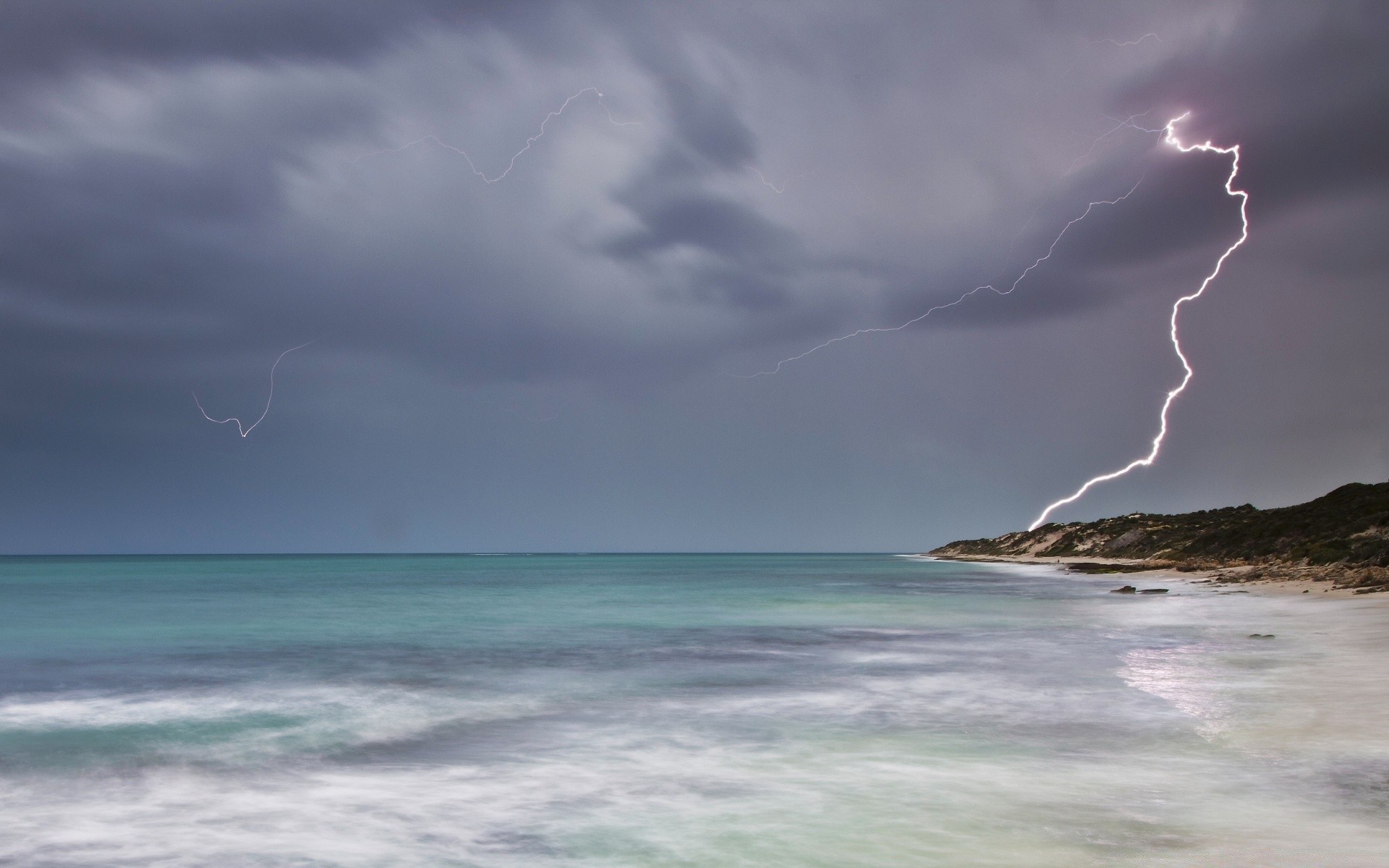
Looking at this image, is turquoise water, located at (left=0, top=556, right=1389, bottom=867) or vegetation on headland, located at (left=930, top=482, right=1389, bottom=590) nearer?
turquoise water, located at (left=0, top=556, right=1389, bottom=867)

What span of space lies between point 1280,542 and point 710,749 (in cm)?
5393

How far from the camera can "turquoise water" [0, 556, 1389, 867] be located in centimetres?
668

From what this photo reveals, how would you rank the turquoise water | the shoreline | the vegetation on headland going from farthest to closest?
1. the vegetation on headland
2. the shoreline
3. the turquoise water

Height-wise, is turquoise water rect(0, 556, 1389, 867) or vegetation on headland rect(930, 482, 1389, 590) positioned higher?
vegetation on headland rect(930, 482, 1389, 590)

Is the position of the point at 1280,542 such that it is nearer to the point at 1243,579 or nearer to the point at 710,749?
the point at 1243,579

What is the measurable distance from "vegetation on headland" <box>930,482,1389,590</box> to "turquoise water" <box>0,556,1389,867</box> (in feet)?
58.5

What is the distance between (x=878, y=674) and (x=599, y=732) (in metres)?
6.54

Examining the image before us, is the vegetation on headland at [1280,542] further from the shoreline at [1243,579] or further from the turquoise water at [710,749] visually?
the turquoise water at [710,749]

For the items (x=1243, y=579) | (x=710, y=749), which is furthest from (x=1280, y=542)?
(x=710, y=749)

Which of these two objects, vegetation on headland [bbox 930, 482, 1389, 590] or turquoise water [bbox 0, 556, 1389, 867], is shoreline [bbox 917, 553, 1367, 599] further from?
turquoise water [bbox 0, 556, 1389, 867]

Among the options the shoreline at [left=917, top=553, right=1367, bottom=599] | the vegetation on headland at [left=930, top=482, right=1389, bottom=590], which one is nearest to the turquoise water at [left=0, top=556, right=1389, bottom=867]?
the shoreline at [left=917, top=553, right=1367, bottom=599]

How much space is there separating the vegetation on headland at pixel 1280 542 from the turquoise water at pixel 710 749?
17831 millimetres

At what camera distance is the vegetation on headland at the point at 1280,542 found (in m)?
38.6

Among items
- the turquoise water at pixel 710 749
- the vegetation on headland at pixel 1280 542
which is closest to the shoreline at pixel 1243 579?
the vegetation on headland at pixel 1280 542
